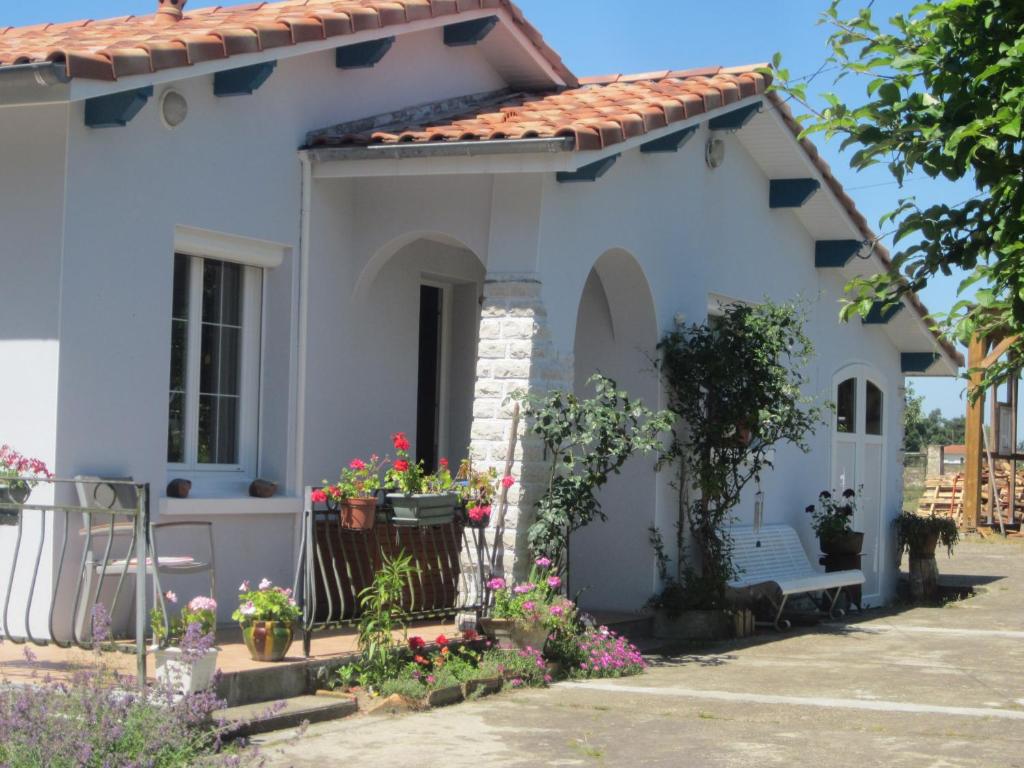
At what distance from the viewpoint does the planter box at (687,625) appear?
11320 millimetres

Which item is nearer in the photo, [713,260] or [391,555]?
[391,555]

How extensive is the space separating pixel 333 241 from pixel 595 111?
214 cm

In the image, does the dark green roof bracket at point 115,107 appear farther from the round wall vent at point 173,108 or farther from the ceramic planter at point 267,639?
the ceramic planter at point 267,639

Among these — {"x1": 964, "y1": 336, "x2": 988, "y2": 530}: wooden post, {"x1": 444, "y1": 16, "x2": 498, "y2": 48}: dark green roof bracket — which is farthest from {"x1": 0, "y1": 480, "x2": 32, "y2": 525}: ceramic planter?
{"x1": 964, "y1": 336, "x2": 988, "y2": 530}: wooden post

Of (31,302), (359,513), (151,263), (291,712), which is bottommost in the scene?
(291,712)

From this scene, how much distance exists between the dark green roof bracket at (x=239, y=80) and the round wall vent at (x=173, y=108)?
30 cm

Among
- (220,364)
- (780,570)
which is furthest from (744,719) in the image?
(780,570)

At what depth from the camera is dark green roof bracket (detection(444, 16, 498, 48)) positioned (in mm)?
11258

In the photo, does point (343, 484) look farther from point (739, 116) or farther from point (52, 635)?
point (739, 116)

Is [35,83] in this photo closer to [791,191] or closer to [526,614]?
[526,614]

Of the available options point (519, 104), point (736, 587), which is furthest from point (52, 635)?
point (736, 587)

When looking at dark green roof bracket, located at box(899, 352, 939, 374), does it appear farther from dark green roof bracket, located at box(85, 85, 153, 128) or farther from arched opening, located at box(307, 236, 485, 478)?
dark green roof bracket, located at box(85, 85, 153, 128)

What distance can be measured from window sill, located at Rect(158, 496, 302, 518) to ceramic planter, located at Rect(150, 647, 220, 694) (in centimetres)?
182

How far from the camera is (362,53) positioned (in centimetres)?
1020
